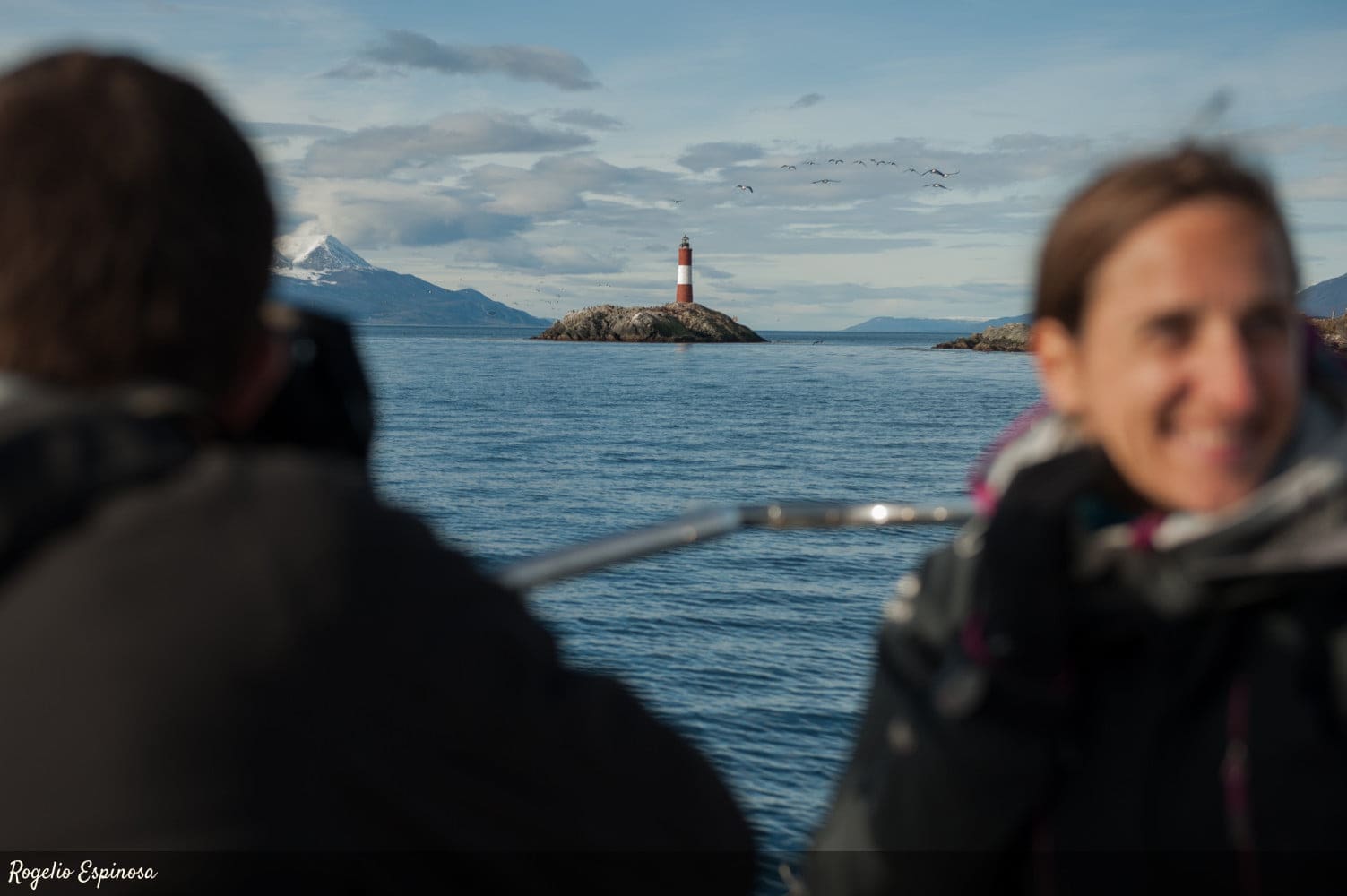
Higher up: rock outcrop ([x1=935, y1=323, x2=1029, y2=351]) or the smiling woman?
rock outcrop ([x1=935, y1=323, x2=1029, y2=351])

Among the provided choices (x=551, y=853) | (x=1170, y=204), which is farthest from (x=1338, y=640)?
(x=551, y=853)

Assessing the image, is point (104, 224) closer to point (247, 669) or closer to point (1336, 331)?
point (247, 669)

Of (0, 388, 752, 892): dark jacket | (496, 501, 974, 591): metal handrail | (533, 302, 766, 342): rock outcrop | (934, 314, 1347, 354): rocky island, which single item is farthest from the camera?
(533, 302, 766, 342): rock outcrop

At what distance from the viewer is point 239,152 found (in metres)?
1.46

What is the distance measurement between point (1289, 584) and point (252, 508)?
130cm

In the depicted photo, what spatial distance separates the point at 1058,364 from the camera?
1.94 metres

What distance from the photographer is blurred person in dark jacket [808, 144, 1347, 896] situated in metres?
1.63

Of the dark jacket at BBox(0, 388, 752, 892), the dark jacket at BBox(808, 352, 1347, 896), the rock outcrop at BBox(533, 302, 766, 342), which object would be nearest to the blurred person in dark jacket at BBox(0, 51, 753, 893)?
the dark jacket at BBox(0, 388, 752, 892)

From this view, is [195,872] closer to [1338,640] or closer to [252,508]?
[252,508]

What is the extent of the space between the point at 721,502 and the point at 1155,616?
35.0m

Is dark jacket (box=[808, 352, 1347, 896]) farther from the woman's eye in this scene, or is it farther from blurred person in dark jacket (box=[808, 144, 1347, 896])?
the woman's eye

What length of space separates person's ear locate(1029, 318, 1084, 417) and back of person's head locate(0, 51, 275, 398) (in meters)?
1.21

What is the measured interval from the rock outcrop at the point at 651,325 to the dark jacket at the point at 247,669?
15180cm

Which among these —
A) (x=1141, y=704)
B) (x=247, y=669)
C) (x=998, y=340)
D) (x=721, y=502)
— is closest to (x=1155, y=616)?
(x=1141, y=704)
